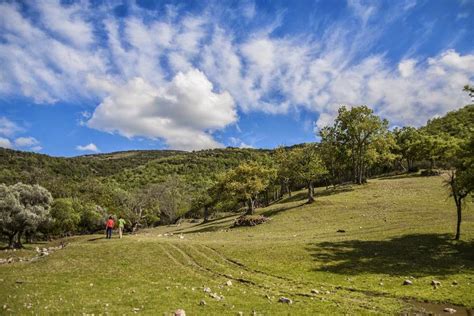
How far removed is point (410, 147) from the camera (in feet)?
334

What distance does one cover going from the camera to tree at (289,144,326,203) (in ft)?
225

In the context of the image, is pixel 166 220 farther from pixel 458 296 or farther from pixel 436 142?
pixel 458 296

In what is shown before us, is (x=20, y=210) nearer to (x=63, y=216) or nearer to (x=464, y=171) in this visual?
(x=63, y=216)

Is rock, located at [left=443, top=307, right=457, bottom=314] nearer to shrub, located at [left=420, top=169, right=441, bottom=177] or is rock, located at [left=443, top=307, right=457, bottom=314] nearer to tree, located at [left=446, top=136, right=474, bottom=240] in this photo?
tree, located at [left=446, top=136, right=474, bottom=240]

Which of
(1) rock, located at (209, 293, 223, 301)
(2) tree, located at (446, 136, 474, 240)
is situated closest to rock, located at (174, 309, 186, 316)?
(1) rock, located at (209, 293, 223, 301)

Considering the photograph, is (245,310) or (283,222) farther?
(283,222)

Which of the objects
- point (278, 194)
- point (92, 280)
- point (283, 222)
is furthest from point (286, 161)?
point (92, 280)

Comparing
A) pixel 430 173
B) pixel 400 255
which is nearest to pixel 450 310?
pixel 400 255

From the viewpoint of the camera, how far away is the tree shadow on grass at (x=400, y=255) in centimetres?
2795

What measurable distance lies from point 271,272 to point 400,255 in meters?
12.4

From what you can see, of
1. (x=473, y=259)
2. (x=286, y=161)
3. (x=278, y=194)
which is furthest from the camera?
(x=278, y=194)

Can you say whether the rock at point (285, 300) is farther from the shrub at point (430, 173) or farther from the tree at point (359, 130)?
the shrub at point (430, 173)

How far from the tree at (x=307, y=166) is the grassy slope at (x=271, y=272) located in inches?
778

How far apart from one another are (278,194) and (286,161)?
136 feet
